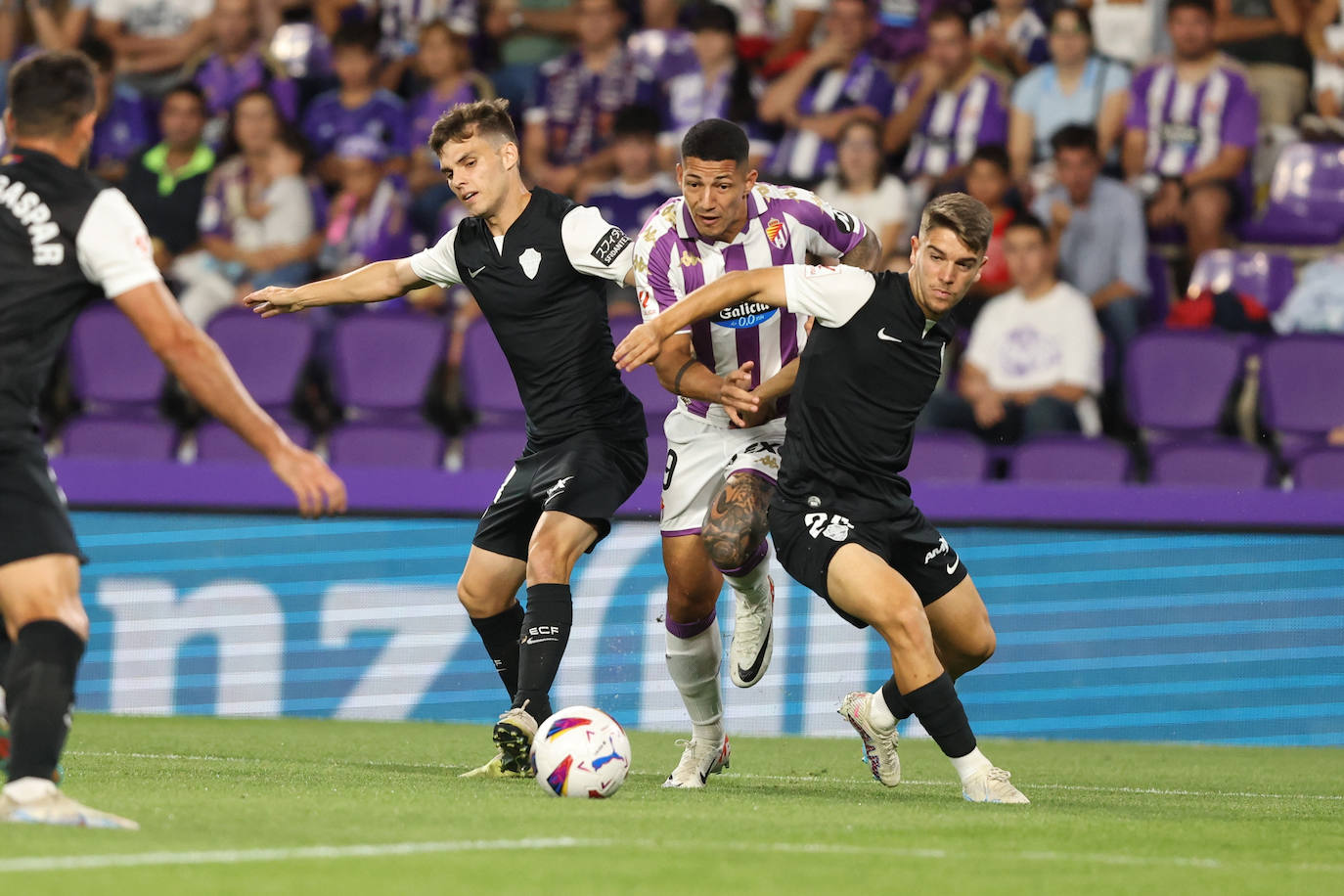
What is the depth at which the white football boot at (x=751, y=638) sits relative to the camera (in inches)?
313

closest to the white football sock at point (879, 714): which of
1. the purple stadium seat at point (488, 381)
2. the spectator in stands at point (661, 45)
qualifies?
the purple stadium seat at point (488, 381)

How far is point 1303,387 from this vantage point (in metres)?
11.9

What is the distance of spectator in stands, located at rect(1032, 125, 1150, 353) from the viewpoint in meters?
12.8

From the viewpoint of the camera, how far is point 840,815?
6.27 meters

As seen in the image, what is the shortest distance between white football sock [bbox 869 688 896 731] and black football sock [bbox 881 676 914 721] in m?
0.02

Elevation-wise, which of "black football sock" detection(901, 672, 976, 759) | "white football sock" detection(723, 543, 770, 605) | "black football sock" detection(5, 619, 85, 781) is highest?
"black football sock" detection(5, 619, 85, 781)

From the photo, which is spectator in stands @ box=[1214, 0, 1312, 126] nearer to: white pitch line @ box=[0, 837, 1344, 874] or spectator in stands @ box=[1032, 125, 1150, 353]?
spectator in stands @ box=[1032, 125, 1150, 353]

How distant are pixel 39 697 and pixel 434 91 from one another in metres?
10.5

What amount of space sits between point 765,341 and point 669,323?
1101mm

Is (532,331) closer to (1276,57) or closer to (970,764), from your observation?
(970,764)

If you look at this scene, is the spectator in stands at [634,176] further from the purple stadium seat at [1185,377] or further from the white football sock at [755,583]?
the white football sock at [755,583]

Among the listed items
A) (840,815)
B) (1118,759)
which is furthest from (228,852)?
(1118,759)

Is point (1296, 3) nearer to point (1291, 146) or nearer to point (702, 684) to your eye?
point (1291, 146)

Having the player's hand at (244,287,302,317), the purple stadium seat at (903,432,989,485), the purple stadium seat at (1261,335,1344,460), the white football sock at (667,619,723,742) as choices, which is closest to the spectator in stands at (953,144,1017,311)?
the purple stadium seat at (903,432,989,485)
